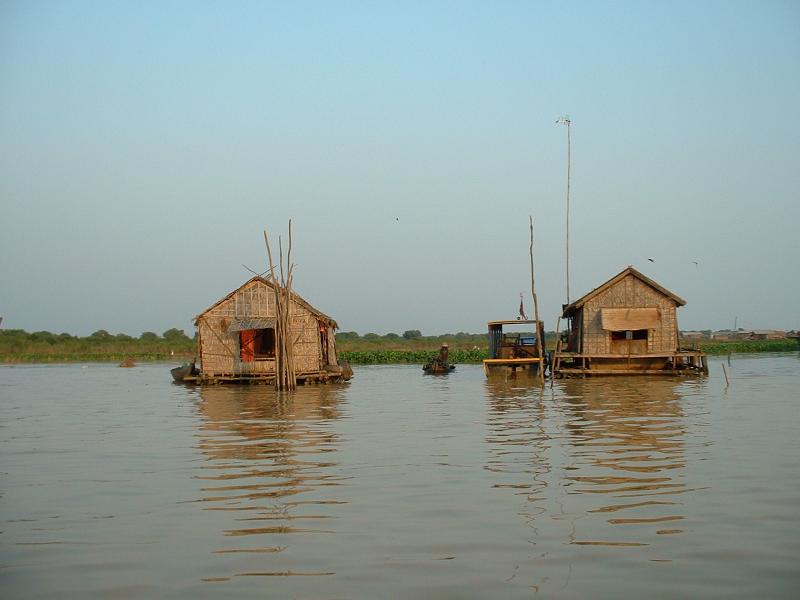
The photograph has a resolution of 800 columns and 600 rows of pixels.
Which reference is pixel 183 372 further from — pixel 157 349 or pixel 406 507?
pixel 157 349

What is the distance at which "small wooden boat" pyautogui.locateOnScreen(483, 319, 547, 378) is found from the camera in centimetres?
3466

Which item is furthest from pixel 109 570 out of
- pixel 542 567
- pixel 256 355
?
pixel 256 355

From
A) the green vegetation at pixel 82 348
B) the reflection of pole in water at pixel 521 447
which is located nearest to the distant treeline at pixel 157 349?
the green vegetation at pixel 82 348

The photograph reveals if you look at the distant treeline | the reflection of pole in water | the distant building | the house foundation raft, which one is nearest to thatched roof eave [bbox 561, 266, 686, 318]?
the house foundation raft

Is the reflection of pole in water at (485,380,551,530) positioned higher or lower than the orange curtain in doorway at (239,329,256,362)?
lower

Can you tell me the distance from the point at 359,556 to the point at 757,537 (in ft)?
10.5

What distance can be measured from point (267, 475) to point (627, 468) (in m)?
4.25

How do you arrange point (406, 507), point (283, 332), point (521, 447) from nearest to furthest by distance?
point (406, 507), point (521, 447), point (283, 332)

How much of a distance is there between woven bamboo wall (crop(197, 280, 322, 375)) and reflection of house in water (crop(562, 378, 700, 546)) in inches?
468

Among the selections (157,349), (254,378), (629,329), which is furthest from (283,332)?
(157,349)

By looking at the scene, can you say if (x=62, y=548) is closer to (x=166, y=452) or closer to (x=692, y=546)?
(x=692, y=546)

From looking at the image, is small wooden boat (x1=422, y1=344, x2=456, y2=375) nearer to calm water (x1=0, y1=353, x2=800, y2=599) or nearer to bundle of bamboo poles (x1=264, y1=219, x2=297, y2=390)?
bundle of bamboo poles (x1=264, y1=219, x2=297, y2=390)

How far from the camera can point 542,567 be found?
6457 mm

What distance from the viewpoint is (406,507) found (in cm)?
867
